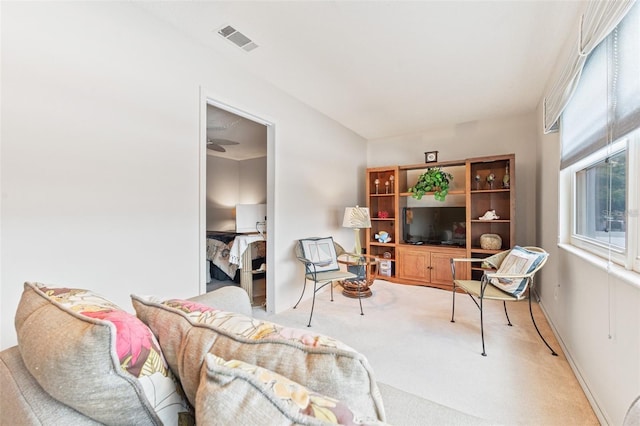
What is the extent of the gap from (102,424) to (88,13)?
2.16 metres

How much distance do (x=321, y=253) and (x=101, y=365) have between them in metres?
2.84

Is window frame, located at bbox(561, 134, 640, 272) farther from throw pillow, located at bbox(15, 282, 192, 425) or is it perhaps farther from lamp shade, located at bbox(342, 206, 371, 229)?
lamp shade, located at bbox(342, 206, 371, 229)

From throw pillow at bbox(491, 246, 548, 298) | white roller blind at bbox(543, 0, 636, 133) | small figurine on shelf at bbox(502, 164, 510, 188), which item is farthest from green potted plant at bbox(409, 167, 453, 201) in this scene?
white roller blind at bbox(543, 0, 636, 133)

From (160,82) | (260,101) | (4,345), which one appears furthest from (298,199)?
(4,345)

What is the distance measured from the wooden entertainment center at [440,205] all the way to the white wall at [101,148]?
2898 mm

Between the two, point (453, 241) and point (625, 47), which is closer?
point (625, 47)

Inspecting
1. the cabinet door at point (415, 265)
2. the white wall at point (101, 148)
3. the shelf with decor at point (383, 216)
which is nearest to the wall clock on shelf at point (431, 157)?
the shelf with decor at point (383, 216)

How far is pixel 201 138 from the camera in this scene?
87.7 inches

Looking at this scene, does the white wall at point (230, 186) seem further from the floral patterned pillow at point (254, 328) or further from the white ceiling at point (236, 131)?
the floral patterned pillow at point (254, 328)

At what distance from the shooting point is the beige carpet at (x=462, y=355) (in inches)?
62.3

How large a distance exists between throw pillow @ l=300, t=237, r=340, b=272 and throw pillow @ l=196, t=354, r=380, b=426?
2.67 metres

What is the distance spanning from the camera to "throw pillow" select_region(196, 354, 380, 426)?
448mm

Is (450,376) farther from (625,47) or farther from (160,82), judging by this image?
→ (160,82)

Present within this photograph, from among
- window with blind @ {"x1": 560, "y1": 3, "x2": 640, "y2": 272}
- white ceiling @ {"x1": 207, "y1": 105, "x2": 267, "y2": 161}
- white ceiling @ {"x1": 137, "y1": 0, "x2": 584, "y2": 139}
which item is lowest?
window with blind @ {"x1": 560, "y1": 3, "x2": 640, "y2": 272}
